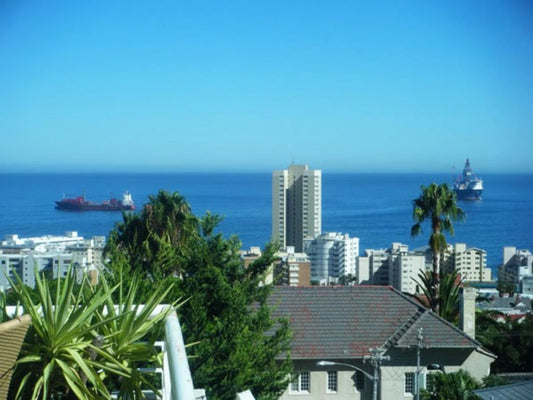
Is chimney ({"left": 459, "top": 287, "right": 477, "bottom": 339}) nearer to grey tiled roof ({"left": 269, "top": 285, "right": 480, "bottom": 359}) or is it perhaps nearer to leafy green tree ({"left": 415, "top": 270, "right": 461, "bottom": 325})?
grey tiled roof ({"left": 269, "top": 285, "right": 480, "bottom": 359})

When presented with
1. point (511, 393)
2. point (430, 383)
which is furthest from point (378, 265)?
point (511, 393)

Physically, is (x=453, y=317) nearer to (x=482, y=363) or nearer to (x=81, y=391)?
(x=482, y=363)

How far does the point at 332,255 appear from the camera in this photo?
113688 millimetres

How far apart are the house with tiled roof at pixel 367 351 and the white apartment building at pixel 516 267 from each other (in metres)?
69.6

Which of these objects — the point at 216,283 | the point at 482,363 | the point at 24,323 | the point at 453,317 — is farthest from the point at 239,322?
the point at 453,317

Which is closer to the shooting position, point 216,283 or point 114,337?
point 114,337

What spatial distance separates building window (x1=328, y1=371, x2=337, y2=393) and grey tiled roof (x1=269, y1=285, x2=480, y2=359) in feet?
1.57

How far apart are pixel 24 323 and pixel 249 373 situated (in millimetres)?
6355

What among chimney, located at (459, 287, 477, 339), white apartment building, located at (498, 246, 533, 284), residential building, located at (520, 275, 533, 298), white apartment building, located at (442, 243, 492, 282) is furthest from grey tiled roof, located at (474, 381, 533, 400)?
white apartment building, located at (442, 243, 492, 282)

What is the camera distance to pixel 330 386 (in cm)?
1769

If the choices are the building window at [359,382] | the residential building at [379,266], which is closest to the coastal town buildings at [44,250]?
the residential building at [379,266]

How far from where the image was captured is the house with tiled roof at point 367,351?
17.4m

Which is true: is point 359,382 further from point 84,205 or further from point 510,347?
point 84,205

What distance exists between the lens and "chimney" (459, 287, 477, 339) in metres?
19.3
